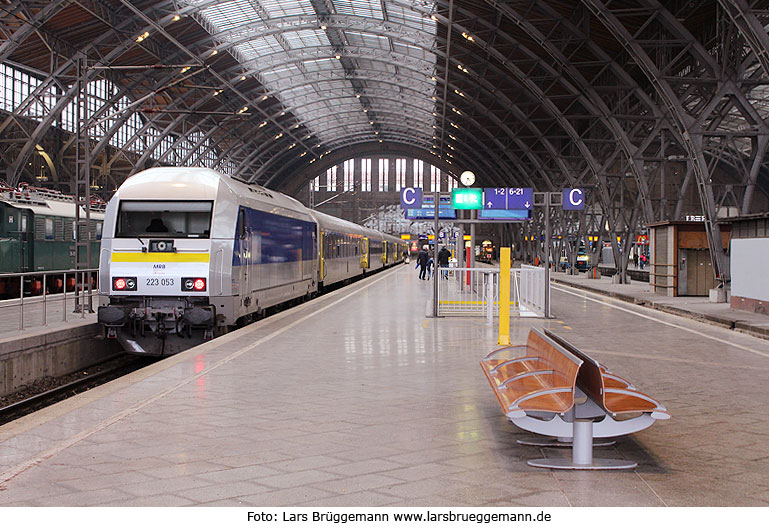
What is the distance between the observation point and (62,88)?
4041cm

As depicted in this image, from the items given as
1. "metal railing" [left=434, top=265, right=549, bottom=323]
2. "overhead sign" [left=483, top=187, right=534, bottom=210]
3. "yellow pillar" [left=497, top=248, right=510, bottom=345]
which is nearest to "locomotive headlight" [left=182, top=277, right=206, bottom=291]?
"yellow pillar" [left=497, top=248, right=510, bottom=345]

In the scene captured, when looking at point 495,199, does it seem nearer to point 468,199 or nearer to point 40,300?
point 468,199

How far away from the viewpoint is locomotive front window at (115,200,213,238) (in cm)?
1354

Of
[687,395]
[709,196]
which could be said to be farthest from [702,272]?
[687,395]

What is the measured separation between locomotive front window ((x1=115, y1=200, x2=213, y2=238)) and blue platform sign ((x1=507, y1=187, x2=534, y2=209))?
7.98 meters

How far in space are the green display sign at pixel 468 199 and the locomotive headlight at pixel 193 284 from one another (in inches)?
296

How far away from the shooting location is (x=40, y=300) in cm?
1578

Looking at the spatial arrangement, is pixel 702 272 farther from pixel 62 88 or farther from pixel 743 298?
pixel 62 88

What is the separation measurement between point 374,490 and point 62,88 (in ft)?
133

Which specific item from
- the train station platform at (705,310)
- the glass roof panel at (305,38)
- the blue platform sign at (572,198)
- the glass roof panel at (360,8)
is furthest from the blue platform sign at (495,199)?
the glass roof panel at (305,38)

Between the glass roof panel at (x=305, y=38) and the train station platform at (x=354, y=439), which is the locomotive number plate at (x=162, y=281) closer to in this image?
the train station platform at (x=354, y=439)

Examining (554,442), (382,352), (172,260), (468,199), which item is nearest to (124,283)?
(172,260)

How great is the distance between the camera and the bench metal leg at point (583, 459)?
18.3 ft

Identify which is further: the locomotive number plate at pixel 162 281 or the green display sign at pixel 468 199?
the green display sign at pixel 468 199
